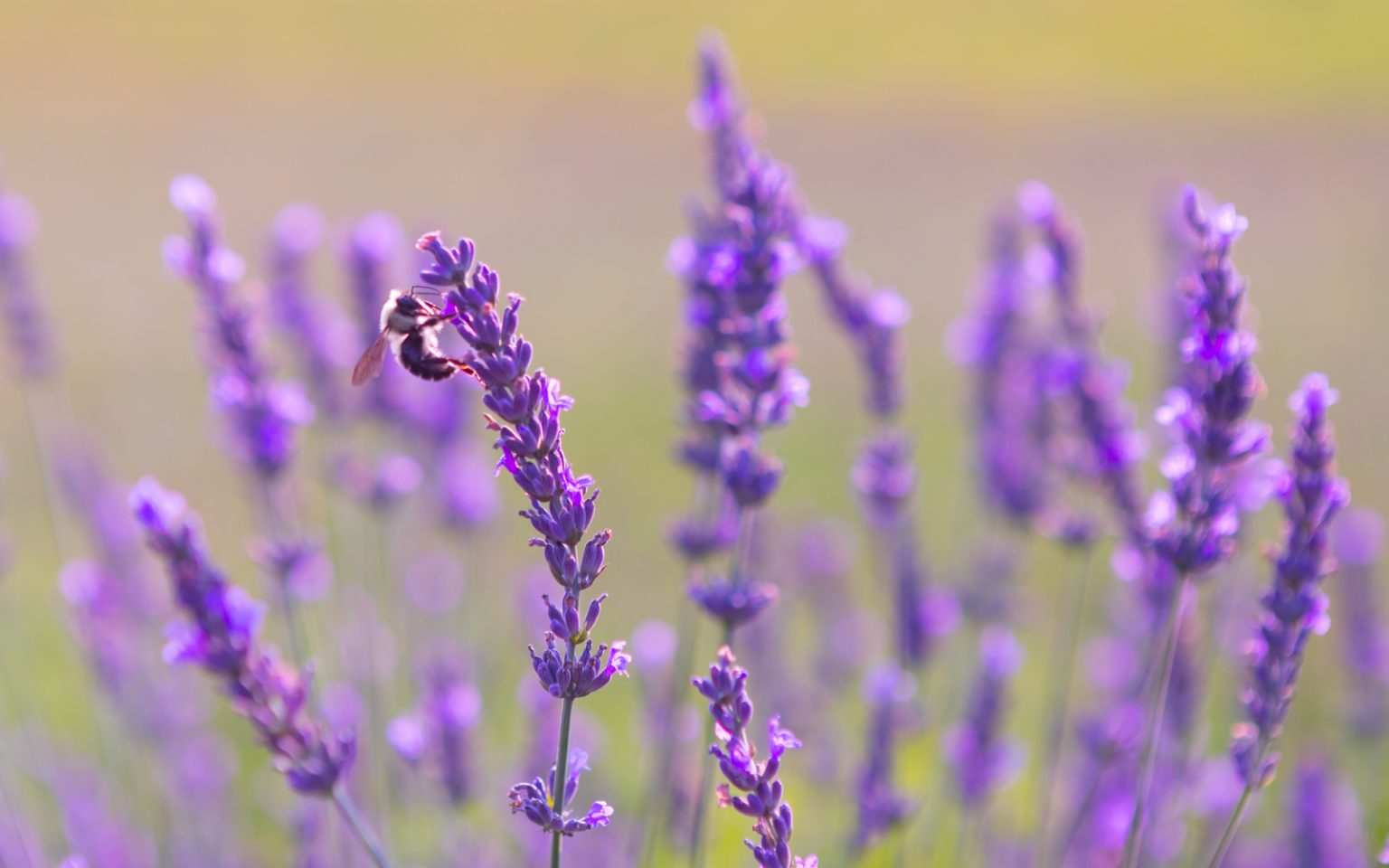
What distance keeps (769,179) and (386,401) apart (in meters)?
1.70

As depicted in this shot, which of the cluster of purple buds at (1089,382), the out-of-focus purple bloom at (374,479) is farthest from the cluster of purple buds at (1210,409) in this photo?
the out-of-focus purple bloom at (374,479)

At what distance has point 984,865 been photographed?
4281 millimetres

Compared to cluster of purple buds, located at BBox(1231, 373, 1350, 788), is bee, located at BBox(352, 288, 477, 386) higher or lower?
higher

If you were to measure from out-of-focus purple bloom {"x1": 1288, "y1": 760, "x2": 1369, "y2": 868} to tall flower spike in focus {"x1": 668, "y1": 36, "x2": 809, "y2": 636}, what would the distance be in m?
1.85

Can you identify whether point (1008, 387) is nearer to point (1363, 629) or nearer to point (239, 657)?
point (1363, 629)

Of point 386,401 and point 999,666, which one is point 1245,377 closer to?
point 999,666

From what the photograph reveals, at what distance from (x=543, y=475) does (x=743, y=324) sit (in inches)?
35.1

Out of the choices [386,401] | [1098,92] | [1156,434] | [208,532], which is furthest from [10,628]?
[1098,92]

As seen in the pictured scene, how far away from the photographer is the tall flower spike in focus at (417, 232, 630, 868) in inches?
73.7

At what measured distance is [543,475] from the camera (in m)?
1.87

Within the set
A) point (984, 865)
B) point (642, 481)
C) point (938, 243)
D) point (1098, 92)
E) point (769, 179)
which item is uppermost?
point (1098, 92)

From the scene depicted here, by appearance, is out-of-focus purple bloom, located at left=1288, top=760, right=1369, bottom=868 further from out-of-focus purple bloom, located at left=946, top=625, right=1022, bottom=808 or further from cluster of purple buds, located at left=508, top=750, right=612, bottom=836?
cluster of purple buds, located at left=508, top=750, right=612, bottom=836

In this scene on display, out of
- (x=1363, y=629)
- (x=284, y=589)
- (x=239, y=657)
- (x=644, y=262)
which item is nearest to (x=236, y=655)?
(x=239, y=657)

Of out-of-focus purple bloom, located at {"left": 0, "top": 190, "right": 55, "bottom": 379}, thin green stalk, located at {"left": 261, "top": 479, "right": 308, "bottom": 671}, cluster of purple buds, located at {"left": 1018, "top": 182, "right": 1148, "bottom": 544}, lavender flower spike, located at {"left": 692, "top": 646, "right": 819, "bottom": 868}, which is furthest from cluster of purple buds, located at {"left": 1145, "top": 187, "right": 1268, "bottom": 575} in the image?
out-of-focus purple bloom, located at {"left": 0, "top": 190, "right": 55, "bottom": 379}
